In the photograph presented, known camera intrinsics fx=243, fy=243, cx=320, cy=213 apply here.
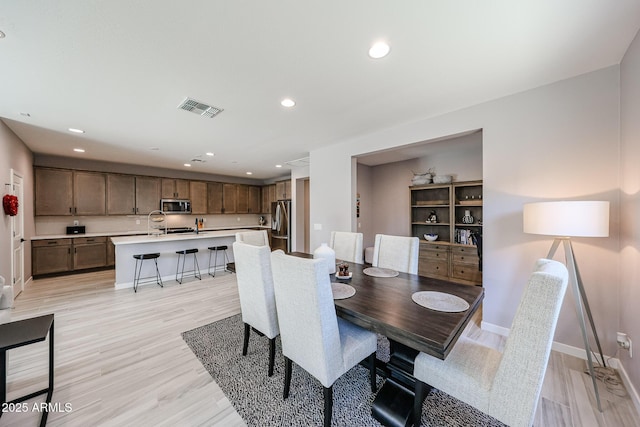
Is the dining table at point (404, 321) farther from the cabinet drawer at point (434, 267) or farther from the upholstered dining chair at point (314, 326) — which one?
the cabinet drawer at point (434, 267)

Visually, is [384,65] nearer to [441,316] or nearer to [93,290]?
[441,316]

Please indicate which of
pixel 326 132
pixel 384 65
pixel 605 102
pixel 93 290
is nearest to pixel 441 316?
pixel 384 65

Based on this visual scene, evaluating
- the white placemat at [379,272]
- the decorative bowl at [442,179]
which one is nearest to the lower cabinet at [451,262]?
the decorative bowl at [442,179]

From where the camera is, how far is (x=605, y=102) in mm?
2096

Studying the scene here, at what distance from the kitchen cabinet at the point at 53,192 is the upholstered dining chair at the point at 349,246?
19.8 feet

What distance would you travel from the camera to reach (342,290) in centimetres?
183

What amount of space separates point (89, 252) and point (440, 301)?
696 cm

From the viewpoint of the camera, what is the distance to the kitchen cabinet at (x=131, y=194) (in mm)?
5844

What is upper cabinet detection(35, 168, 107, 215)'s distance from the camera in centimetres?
502

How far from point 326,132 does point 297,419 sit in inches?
133

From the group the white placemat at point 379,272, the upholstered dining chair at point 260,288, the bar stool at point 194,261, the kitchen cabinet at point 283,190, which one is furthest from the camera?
the kitchen cabinet at point 283,190

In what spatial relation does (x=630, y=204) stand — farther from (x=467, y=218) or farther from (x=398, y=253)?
(x=467, y=218)

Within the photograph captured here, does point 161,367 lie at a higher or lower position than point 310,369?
lower

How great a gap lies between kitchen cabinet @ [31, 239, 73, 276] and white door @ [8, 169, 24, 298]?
76cm
